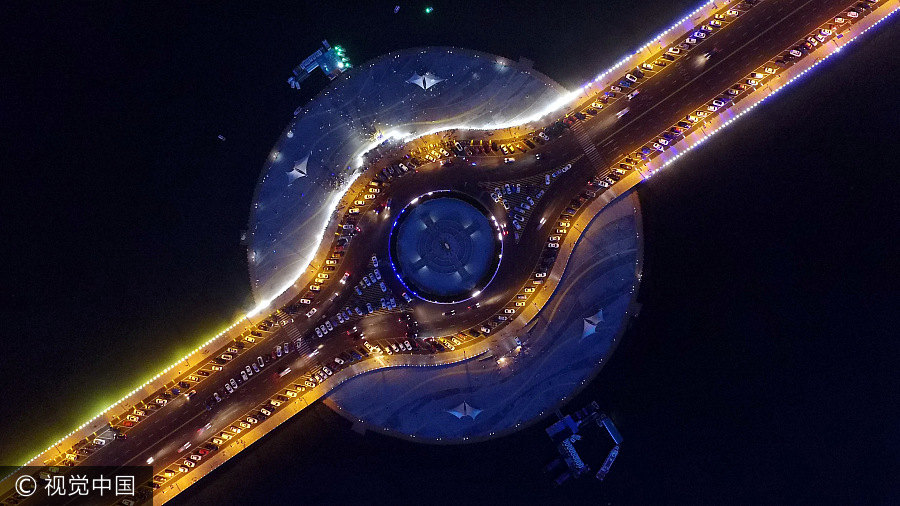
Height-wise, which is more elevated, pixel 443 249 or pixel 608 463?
pixel 443 249

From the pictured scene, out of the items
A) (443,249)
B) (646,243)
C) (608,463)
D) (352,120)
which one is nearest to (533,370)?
(608,463)

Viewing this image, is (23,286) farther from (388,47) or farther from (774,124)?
(774,124)

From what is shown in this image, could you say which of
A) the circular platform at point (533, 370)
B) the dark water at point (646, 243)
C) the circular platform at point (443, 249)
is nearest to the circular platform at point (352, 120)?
the dark water at point (646, 243)

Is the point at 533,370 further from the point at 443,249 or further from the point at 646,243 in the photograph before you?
the point at 646,243

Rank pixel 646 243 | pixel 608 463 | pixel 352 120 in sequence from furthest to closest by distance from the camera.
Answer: pixel 646 243 < pixel 352 120 < pixel 608 463

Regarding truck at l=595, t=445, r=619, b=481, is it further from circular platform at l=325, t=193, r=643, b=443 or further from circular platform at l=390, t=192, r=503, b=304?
circular platform at l=390, t=192, r=503, b=304

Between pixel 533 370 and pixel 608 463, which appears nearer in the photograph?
pixel 608 463

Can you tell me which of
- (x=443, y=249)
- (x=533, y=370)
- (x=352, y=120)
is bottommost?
(x=533, y=370)

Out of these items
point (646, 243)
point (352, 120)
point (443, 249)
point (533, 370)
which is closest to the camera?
point (443, 249)
